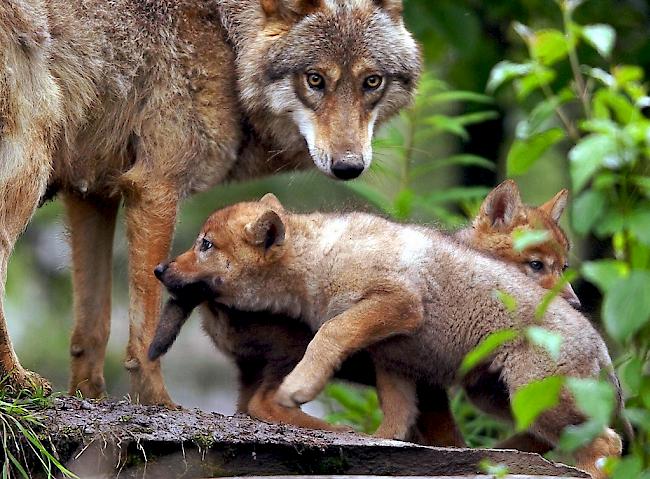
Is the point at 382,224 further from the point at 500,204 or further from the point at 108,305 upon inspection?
the point at 108,305

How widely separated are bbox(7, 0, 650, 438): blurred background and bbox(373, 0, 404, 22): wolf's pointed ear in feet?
2.60

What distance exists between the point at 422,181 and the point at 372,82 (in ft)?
27.4

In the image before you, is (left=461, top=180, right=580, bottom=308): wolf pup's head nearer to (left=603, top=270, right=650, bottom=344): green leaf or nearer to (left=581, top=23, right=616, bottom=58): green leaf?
(left=581, top=23, right=616, bottom=58): green leaf

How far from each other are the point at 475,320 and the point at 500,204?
1111mm

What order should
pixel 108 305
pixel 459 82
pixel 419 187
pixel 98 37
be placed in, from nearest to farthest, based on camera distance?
pixel 98 37 → pixel 108 305 → pixel 459 82 → pixel 419 187

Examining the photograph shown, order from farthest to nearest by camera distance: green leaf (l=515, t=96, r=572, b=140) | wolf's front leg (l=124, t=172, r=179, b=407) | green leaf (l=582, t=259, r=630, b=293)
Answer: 1. wolf's front leg (l=124, t=172, r=179, b=407)
2. green leaf (l=515, t=96, r=572, b=140)
3. green leaf (l=582, t=259, r=630, b=293)

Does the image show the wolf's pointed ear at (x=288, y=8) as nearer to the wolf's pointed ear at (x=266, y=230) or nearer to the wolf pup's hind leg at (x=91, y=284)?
the wolf pup's hind leg at (x=91, y=284)

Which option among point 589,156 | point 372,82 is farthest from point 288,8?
point 589,156

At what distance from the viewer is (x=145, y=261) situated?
21.4 ft

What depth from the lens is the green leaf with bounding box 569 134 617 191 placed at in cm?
354

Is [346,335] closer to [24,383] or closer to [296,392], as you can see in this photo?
[296,392]

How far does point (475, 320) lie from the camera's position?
5668 mm

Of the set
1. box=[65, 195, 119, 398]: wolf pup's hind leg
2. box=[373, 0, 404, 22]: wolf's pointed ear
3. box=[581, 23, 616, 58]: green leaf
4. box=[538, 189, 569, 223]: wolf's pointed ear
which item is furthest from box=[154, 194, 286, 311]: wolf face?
box=[581, 23, 616, 58]: green leaf

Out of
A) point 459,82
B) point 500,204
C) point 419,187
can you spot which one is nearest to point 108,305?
point 500,204
